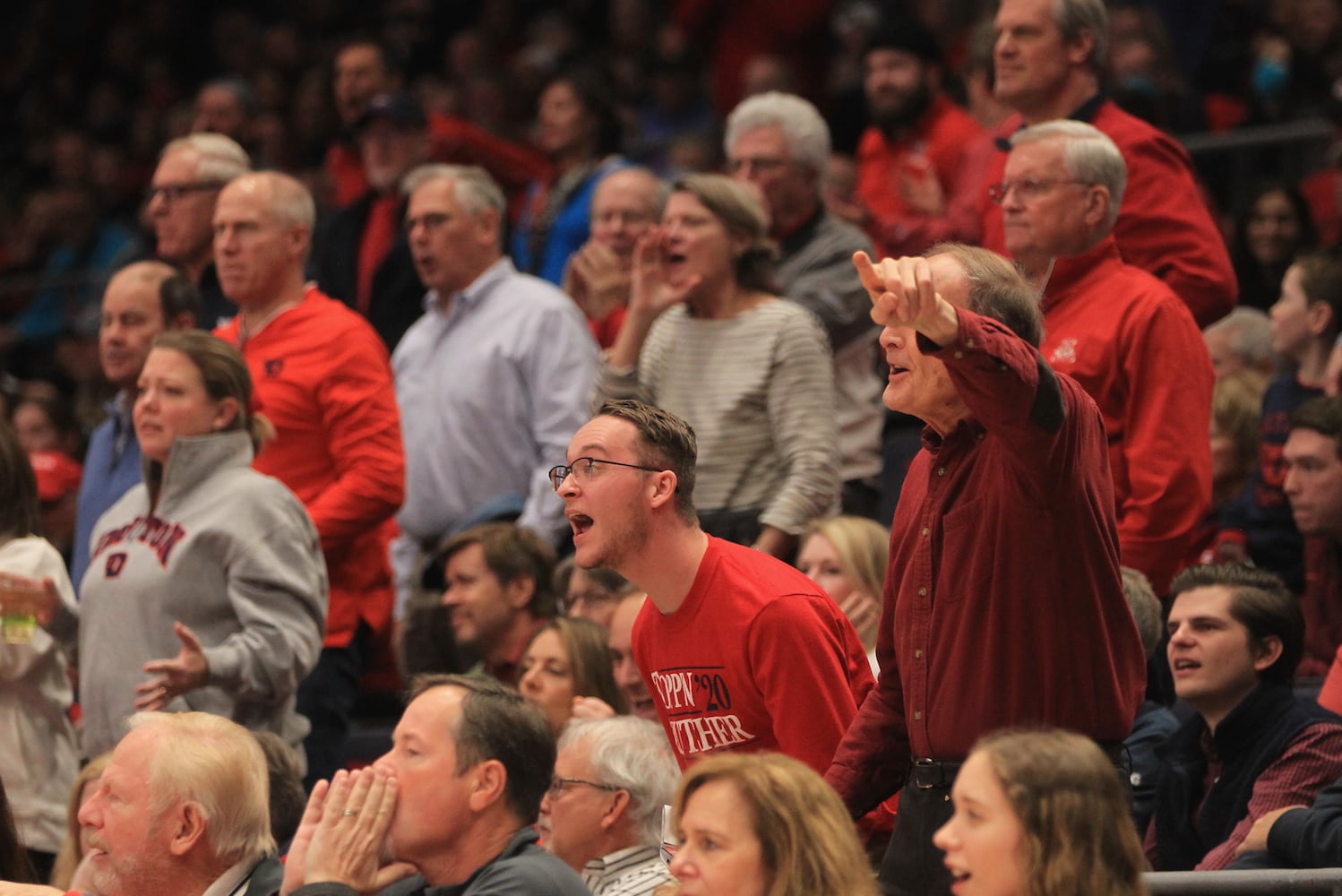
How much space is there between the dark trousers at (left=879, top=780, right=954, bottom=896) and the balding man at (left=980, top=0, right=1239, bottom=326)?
2.38 m

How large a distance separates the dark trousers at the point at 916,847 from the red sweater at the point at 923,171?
3.33m

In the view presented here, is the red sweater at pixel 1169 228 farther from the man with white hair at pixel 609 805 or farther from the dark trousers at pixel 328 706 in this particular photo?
the dark trousers at pixel 328 706

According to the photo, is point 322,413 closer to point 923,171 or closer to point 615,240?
point 615,240

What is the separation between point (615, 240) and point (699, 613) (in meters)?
3.09

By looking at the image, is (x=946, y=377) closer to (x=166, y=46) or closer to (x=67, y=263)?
(x=67, y=263)

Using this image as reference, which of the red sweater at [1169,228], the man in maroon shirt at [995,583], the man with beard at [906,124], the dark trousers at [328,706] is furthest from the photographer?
the man with beard at [906,124]

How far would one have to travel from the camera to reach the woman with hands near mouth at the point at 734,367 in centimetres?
531

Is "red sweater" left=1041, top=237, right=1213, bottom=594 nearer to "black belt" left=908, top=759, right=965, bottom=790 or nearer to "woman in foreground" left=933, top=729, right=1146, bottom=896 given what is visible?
"black belt" left=908, top=759, right=965, bottom=790

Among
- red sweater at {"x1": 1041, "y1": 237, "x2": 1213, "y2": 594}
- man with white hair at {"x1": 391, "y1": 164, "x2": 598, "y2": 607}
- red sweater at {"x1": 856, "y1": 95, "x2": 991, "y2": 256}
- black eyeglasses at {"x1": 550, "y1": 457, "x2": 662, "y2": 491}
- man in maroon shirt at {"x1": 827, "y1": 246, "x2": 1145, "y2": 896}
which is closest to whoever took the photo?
man in maroon shirt at {"x1": 827, "y1": 246, "x2": 1145, "y2": 896}

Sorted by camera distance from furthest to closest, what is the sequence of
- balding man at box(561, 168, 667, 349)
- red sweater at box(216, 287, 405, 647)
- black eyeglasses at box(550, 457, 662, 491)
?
1. balding man at box(561, 168, 667, 349)
2. red sweater at box(216, 287, 405, 647)
3. black eyeglasses at box(550, 457, 662, 491)

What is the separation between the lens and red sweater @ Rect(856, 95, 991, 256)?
6.43 meters

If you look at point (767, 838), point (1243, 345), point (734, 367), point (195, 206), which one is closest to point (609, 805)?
point (767, 838)

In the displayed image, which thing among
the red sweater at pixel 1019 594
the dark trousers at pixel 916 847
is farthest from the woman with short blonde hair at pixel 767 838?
the red sweater at pixel 1019 594

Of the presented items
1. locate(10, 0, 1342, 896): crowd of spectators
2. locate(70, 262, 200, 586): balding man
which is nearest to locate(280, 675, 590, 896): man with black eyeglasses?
locate(10, 0, 1342, 896): crowd of spectators
